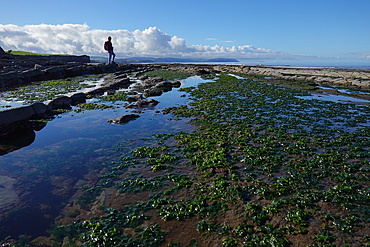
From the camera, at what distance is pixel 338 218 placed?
16.6 ft

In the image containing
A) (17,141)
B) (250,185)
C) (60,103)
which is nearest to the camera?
(250,185)

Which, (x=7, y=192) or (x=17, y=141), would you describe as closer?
(x=7, y=192)

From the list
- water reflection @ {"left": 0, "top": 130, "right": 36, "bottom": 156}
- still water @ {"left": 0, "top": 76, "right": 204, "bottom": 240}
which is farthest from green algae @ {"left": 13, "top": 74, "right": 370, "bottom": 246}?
water reflection @ {"left": 0, "top": 130, "right": 36, "bottom": 156}

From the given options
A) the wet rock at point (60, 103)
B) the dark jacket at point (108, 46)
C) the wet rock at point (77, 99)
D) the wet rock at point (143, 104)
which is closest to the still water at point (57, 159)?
the wet rock at point (60, 103)

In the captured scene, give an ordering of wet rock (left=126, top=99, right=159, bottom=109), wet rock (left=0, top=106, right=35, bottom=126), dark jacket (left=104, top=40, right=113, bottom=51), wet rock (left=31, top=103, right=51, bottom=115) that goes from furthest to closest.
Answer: dark jacket (left=104, top=40, right=113, bottom=51), wet rock (left=126, top=99, right=159, bottom=109), wet rock (left=31, top=103, right=51, bottom=115), wet rock (left=0, top=106, right=35, bottom=126)

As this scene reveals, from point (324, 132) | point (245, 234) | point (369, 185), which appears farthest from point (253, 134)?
point (245, 234)

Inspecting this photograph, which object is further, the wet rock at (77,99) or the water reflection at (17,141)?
the wet rock at (77,99)

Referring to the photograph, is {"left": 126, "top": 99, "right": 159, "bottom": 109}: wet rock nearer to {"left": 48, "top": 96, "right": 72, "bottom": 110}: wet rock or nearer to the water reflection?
{"left": 48, "top": 96, "right": 72, "bottom": 110}: wet rock

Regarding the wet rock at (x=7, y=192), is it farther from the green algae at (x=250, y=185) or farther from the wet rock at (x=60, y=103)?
the wet rock at (x=60, y=103)

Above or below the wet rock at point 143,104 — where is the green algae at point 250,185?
below

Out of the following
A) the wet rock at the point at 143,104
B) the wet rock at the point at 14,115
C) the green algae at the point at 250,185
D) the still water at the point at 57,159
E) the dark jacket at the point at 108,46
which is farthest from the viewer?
the dark jacket at the point at 108,46

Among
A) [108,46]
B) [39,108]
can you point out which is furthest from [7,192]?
[108,46]

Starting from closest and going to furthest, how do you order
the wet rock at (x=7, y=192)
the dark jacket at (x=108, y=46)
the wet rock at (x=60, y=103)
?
the wet rock at (x=7, y=192)
the wet rock at (x=60, y=103)
the dark jacket at (x=108, y=46)

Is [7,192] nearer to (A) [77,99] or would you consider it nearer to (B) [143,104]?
(B) [143,104]
